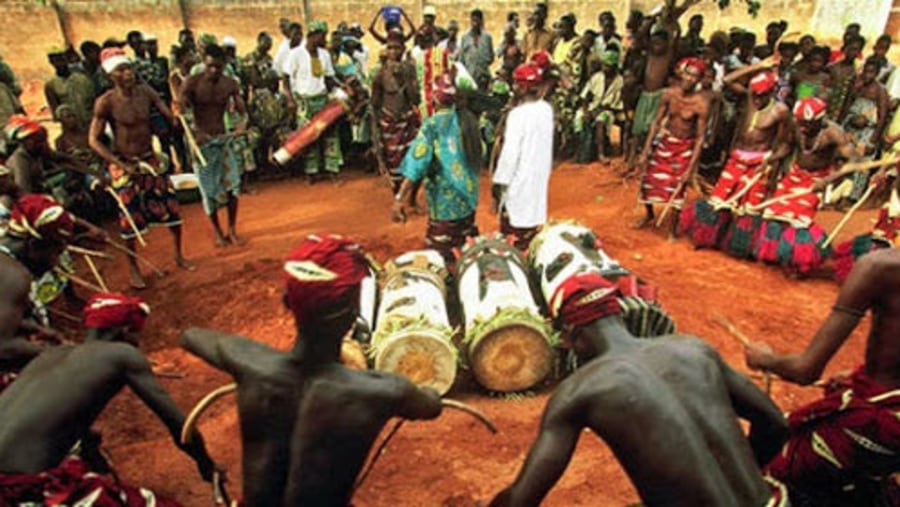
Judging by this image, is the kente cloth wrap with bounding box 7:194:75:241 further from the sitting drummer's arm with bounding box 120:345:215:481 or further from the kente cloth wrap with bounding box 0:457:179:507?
the kente cloth wrap with bounding box 0:457:179:507

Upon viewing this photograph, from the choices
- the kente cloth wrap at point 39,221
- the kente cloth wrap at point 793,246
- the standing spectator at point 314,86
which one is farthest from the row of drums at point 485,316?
the standing spectator at point 314,86

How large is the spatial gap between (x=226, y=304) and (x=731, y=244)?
534 cm

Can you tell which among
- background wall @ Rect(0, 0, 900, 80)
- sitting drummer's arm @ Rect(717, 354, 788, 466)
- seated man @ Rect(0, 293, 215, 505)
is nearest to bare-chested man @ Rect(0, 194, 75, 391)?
seated man @ Rect(0, 293, 215, 505)

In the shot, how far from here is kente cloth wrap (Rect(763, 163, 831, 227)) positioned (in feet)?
20.2

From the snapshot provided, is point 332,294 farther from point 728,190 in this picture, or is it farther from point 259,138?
point 259,138

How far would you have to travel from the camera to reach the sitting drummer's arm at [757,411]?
2.30m

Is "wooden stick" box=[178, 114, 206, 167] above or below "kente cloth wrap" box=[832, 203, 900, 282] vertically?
above

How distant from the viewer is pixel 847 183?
8.26m

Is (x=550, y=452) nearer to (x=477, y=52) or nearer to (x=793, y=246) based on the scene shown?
(x=793, y=246)

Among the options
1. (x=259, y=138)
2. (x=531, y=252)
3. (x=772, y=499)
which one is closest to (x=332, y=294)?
(x=772, y=499)

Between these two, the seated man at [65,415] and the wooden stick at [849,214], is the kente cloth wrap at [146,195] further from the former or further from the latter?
the wooden stick at [849,214]

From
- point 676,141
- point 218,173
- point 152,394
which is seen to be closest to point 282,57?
point 218,173

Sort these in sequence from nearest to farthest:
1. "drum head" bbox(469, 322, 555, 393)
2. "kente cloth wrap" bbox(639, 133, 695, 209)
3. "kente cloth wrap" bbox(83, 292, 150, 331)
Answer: "kente cloth wrap" bbox(83, 292, 150, 331)
"drum head" bbox(469, 322, 555, 393)
"kente cloth wrap" bbox(639, 133, 695, 209)

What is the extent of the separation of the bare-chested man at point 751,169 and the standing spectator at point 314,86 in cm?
527
